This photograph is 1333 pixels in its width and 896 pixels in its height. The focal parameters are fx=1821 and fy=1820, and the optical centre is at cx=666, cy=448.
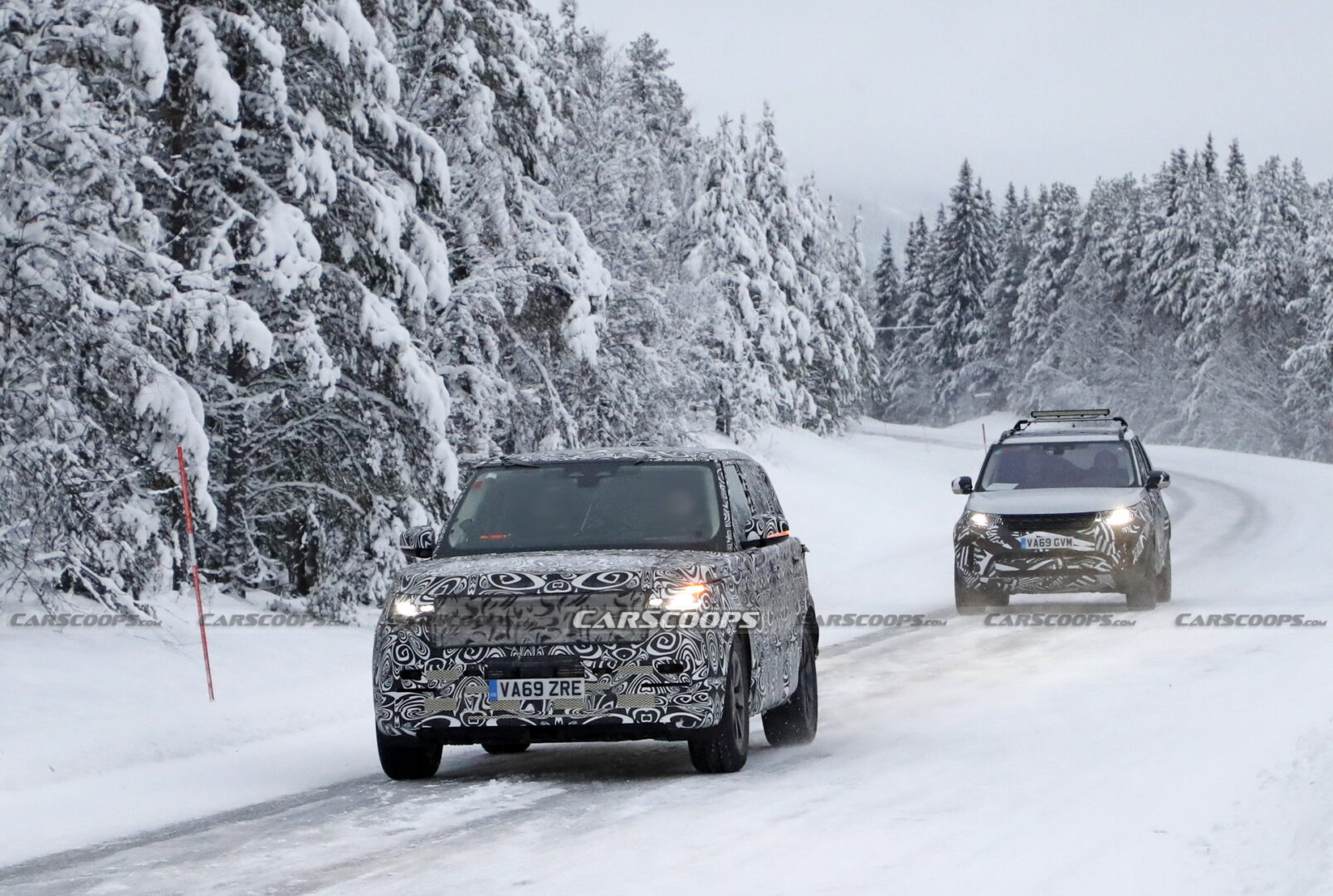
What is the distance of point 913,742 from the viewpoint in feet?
34.6

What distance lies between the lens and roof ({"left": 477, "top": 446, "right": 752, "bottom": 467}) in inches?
412

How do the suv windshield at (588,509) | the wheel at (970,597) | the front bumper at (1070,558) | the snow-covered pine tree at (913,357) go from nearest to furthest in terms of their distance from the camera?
the suv windshield at (588,509), the front bumper at (1070,558), the wheel at (970,597), the snow-covered pine tree at (913,357)

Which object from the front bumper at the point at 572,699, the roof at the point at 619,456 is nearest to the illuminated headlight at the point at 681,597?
the front bumper at the point at 572,699

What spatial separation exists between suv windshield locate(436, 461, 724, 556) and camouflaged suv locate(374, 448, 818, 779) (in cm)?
1

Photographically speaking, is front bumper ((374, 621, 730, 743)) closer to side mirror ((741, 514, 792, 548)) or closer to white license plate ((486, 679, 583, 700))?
white license plate ((486, 679, 583, 700))

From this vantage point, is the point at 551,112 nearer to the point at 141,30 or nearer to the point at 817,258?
the point at 141,30

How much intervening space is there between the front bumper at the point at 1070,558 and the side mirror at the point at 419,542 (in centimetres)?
964

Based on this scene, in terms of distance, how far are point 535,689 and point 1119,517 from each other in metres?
11.0

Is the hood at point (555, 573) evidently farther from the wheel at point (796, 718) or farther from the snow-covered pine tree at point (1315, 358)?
the snow-covered pine tree at point (1315, 358)

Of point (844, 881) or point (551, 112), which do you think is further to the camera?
point (551, 112)

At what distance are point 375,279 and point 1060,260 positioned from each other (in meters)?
97.8

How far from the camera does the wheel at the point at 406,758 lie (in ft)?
30.6

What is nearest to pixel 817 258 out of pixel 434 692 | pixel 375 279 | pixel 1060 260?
pixel 1060 260

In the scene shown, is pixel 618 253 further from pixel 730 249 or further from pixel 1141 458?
pixel 730 249
